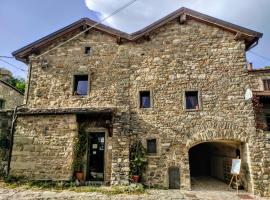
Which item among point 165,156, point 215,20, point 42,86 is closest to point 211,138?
point 165,156

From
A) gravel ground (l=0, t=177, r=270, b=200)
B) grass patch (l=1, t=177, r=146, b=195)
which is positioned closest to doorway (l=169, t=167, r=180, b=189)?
gravel ground (l=0, t=177, r=270, b=200)

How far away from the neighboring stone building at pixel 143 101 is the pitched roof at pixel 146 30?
0.15 feet

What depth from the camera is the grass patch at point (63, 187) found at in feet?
24.3

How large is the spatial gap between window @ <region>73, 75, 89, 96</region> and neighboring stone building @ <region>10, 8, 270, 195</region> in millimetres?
50

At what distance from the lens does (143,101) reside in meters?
9.30

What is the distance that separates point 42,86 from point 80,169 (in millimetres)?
4434

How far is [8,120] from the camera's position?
9.34m

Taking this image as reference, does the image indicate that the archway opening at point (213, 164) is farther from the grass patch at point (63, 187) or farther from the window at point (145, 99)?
the window at point (145, 99)

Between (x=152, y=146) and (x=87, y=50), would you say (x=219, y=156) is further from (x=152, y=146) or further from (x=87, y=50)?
(x=87, y=50)

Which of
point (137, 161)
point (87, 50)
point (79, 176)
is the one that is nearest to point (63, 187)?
point (79, 176)

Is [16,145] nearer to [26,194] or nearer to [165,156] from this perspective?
[26,194]

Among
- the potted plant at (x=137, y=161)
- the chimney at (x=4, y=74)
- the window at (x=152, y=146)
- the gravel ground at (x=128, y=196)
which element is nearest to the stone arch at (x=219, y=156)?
the gravel ground at (x=128, y=196)

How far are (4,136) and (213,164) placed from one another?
37.5ft

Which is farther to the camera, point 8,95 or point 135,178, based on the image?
point 8,95
